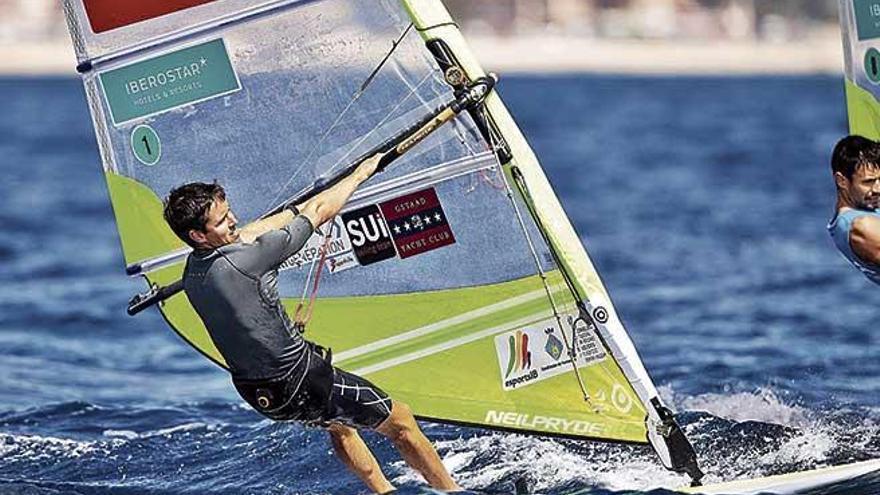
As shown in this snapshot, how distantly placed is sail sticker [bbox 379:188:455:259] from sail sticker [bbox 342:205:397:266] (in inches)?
1.5

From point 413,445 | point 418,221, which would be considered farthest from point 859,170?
point 413,445

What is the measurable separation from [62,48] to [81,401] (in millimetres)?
78758

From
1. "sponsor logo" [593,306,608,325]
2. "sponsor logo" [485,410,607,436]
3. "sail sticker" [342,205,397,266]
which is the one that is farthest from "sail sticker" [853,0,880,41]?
"sail sticker" [342,205,397,266]

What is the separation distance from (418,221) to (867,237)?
6.21 feet

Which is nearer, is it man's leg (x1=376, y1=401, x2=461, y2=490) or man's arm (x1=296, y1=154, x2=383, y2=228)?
man's arm (x1=296, y1=154, x2=383, y2=228)

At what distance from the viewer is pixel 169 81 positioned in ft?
24.7

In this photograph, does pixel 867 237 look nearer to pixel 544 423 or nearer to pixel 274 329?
pixel 544 423

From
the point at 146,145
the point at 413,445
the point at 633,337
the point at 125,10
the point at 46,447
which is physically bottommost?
the point at 633,337

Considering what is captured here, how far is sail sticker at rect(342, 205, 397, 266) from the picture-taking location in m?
7.50

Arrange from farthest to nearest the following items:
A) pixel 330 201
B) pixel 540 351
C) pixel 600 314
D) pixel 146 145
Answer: pixel 146 145 < pixel 540 351 < pixel 600 314 < pixel 330 201

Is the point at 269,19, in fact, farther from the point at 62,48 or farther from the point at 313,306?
the point at 62,48

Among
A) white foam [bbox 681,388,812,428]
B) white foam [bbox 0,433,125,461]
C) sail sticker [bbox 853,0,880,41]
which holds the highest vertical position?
sail sticker [bbox 853,0,880,41]

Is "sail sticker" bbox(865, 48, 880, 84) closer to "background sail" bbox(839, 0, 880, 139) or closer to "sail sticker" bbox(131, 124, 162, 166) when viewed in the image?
"background sail" bbox(839, 0, 880, 139)

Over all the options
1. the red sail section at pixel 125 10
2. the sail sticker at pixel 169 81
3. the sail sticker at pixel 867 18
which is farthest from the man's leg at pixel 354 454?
the sail sticker at pixel 867 18
